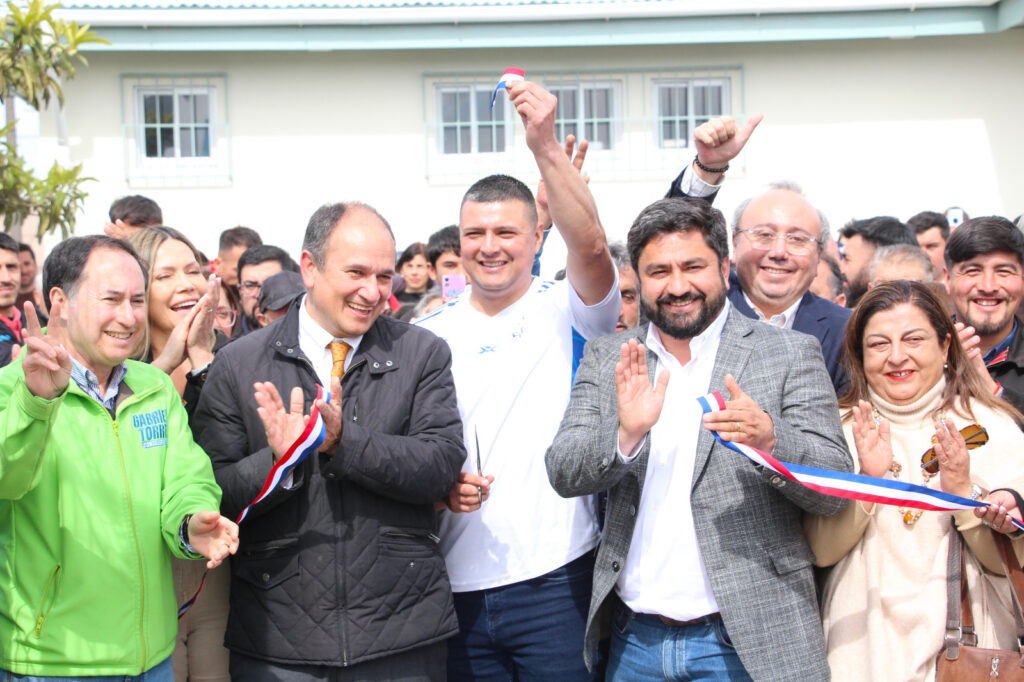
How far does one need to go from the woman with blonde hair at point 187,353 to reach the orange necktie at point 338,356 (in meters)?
0.63

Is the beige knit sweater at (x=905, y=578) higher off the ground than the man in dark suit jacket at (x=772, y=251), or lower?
lower

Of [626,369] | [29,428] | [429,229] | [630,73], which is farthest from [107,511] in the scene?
[630,73]

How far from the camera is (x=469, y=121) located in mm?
11422

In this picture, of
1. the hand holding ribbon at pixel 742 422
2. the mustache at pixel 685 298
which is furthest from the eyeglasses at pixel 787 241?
the hand holding ribbon at pixel 742 422

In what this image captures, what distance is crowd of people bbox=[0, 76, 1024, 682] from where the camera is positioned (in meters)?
2.83

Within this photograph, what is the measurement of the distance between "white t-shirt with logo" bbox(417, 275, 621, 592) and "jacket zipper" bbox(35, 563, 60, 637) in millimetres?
1328

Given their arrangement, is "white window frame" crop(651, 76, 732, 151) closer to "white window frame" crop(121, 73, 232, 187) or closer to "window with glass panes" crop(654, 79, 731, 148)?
"window with glass panes" crop(654, 79, 731, 148)

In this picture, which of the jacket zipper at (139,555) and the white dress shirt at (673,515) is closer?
the jacket zipper at (139,555)

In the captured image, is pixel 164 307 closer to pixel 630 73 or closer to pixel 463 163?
pixel 463 163

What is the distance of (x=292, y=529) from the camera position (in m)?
3.03

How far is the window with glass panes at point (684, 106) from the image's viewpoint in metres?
11.5

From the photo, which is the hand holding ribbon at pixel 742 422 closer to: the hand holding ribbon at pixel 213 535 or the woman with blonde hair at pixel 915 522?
the woman with blonde hair at pixel 915 522

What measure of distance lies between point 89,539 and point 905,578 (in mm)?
2553

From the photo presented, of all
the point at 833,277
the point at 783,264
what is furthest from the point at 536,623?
the point at 833,277
